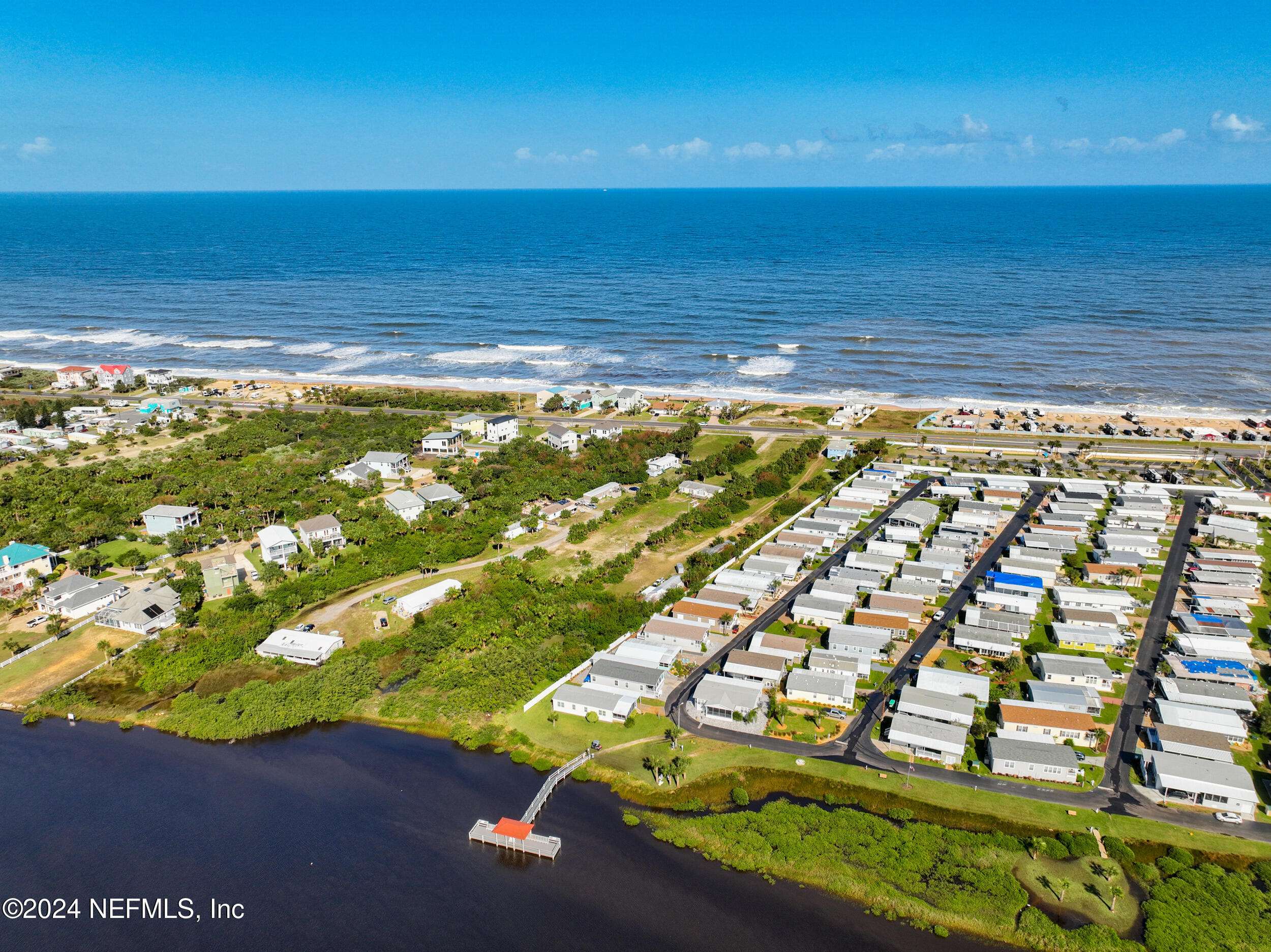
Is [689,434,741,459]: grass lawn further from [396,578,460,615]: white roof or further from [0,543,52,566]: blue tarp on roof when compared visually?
[0,543,52,566]: blue tarp on roof

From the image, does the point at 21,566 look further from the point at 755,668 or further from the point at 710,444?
the point at 710,444

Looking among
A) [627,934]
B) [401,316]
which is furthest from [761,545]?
[401,316]

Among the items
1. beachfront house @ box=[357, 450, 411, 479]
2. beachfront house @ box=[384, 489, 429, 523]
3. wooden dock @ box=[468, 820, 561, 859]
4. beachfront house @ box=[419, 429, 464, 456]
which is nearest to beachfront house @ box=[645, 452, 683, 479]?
beachfront house @ box=[419, 429, 464, 456]

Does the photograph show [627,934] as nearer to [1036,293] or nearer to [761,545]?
[761,545]

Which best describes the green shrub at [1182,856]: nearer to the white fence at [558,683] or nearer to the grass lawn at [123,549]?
the white fence at [558,683]

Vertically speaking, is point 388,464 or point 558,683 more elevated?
point 388,464

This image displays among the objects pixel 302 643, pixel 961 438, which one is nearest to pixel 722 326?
pixel 961 438
